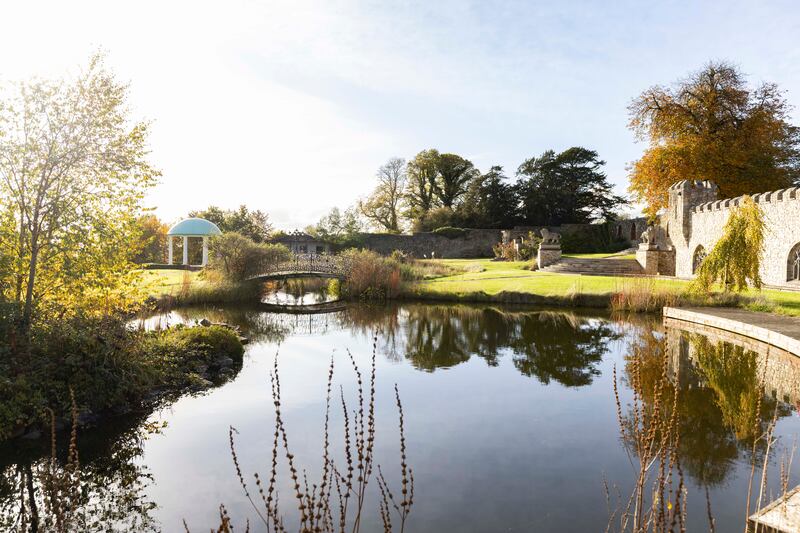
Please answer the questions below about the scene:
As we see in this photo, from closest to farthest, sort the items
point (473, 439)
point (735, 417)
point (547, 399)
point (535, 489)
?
point (535, 489)
point (473, 439)
point (735, 417)
point (547, 399)

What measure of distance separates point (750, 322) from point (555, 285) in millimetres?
7697

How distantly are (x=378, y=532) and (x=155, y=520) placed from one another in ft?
6.52

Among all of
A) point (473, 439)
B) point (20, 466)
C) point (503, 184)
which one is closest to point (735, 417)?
point (473, 439)

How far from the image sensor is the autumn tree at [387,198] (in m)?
49.7

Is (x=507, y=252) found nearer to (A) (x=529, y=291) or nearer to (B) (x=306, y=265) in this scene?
(A) (x=529, y=291)

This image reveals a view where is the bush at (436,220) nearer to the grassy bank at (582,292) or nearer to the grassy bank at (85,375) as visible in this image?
the grassy bank at (582,292)

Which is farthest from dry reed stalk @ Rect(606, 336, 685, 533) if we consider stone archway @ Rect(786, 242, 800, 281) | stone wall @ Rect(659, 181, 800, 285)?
stone archway @ Rect(786, 242, 800, 281)

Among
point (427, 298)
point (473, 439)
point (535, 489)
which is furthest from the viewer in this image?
point (427, 298)

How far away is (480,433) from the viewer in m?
6.71

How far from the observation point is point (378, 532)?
178 inches

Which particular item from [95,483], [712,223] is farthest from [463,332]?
[712,223]

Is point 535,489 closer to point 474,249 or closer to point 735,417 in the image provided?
point 735,417

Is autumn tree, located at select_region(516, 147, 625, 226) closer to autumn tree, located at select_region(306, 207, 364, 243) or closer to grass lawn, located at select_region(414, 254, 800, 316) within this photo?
autumn tree, located at select_region(306, 207, 364, 243)

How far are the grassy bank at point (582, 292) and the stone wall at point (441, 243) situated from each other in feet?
55.2
